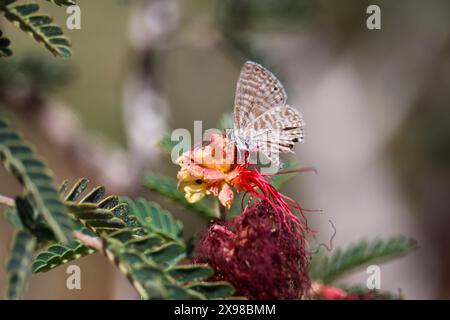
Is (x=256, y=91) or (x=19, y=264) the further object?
(x=256, y=91)

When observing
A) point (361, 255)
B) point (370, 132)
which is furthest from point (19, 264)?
point (370, 132)

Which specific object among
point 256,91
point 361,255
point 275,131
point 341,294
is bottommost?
point 341,294

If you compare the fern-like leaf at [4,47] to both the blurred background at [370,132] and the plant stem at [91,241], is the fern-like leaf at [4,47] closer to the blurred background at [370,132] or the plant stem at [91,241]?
the plant stem at [91,241]

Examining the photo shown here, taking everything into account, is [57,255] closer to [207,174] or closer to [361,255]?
[207,174]

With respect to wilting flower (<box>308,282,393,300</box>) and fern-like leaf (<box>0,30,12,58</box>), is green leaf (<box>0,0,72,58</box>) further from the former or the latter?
wilting flower (<box>308,282,393,300</box>)

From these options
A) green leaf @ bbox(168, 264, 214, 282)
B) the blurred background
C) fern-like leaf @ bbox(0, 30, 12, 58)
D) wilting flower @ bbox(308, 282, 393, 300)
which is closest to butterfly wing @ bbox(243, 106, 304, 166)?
wilting flower @ bbox(308, 282, 393, 300)

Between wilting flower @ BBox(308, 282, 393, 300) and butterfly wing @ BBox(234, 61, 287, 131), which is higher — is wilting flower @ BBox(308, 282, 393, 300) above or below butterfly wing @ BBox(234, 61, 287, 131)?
below

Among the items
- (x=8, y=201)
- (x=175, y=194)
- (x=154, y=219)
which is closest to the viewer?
(x=8, y=201)

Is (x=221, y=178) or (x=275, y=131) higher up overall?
(x=275, y=131)
